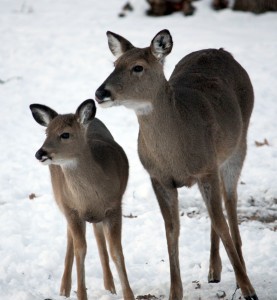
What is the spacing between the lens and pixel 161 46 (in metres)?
6.68

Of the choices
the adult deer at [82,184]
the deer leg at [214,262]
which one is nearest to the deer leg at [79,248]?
the adult deer at [82,184]

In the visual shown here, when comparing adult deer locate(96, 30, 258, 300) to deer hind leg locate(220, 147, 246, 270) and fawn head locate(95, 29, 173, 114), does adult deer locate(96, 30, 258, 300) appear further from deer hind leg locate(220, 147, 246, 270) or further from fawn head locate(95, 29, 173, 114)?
deer hind leg locate(220, 147, 246, 270)

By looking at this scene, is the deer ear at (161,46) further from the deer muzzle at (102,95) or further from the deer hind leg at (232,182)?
the deer hind leg at (232,182)

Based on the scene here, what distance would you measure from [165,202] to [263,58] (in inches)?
352

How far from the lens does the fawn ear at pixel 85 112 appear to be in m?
7.13

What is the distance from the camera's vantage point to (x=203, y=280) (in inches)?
314

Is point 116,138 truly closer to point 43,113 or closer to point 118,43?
point 43,113

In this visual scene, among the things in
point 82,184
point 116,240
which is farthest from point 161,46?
point 116,240

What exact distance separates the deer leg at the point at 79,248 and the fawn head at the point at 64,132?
0.58 metres

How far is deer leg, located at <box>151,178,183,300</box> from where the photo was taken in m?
7.02

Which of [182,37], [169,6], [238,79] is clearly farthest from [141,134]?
[169,6]

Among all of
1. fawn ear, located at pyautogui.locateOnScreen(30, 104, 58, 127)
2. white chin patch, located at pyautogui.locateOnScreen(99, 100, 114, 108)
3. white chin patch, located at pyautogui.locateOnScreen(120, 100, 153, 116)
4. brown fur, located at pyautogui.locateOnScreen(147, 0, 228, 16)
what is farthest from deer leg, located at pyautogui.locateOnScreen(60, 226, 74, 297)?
brown fur, located at pyautogui.locateOnScreen(147, 0, 228, 16)

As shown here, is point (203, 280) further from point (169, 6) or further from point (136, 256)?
point (169, 6)

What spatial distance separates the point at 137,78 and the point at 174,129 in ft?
2.01
